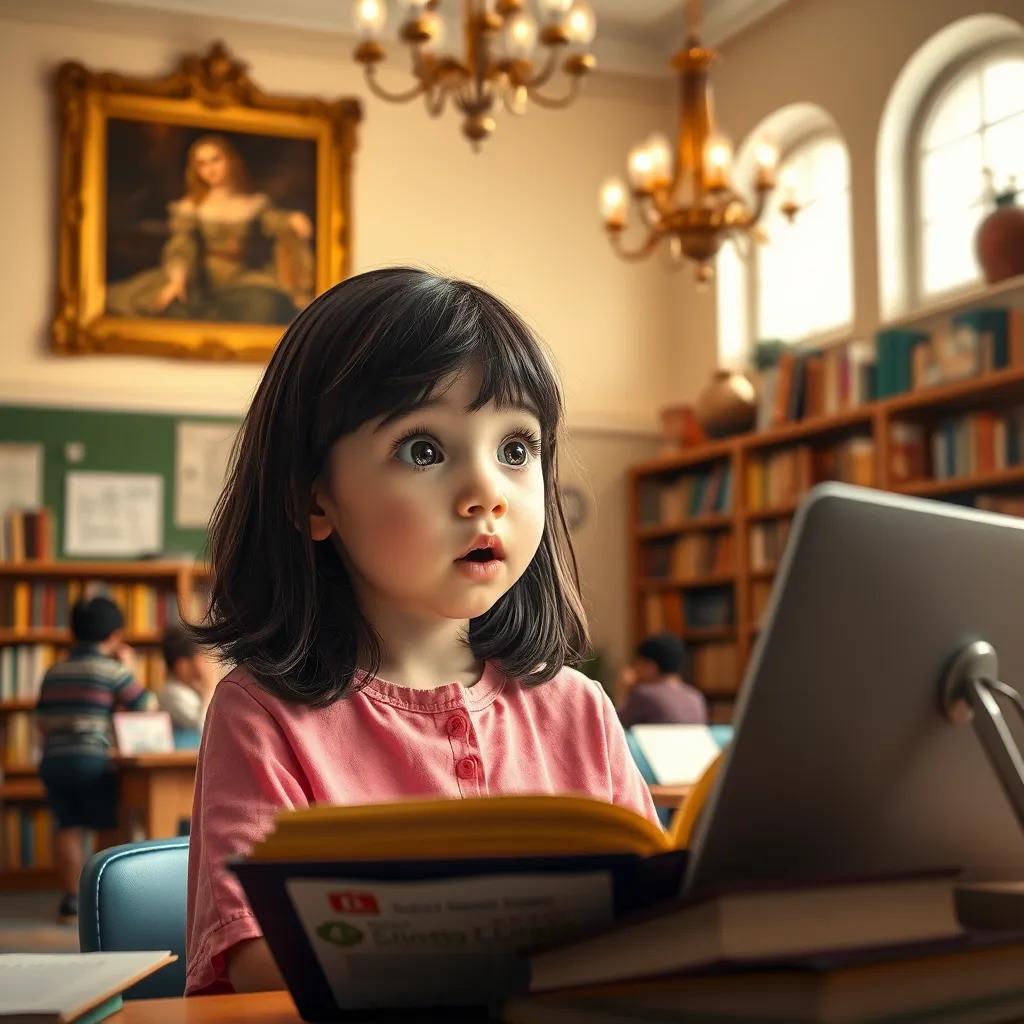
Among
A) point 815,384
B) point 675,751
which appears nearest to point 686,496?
point 815,384

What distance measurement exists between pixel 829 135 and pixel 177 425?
3.99 m

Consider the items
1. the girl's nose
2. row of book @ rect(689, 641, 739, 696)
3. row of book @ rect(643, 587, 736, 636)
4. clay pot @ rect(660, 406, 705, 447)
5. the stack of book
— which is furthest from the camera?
clay pot @ rect(660, 406, 705, 447)

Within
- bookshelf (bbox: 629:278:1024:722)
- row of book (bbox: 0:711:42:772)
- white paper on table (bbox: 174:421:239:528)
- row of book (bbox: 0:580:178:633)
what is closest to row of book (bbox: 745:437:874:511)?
bookshelf (bbox: 629:278:1024:722)

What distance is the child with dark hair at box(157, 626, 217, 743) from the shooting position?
20.9ft

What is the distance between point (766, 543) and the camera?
7.81 metres

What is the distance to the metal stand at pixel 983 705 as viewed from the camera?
0.79 meters

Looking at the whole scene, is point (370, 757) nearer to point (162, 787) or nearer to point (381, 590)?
point (381, 590)

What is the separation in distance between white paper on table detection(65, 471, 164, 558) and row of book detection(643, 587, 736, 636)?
2.90 metres

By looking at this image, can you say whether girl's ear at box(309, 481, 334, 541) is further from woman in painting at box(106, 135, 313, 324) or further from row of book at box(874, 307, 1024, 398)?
woman in painting at box(106, 135, 313, 324)

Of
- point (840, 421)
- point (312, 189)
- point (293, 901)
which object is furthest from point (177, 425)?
point (293, 901)

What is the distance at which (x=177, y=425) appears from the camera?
325 inches

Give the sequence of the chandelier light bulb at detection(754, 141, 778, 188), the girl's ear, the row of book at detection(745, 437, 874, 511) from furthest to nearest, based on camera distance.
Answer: the row of book at detection(745, 437, 874, 511) < the chandelier light bulb at detection(754, 141, 778, 188) < the girl's ear

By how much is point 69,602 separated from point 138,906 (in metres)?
6.76

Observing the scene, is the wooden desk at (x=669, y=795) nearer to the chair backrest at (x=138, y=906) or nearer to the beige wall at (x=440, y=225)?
the chair backrest at (x=138, y=906)
